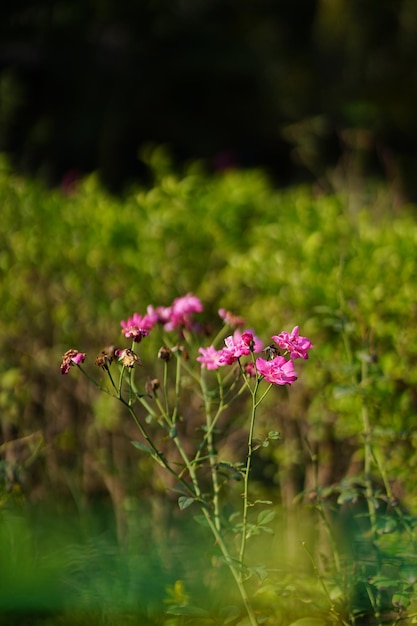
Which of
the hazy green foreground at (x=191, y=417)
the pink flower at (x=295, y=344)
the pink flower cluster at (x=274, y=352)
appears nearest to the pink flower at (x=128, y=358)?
the pink flower cluster at (x=274, y=352)

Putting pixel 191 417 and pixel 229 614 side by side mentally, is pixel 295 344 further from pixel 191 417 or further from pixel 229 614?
pixel 191 417

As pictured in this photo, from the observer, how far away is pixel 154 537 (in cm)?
422

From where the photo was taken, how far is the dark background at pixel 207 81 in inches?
570

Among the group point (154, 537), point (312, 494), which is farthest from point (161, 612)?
point (154, 537)

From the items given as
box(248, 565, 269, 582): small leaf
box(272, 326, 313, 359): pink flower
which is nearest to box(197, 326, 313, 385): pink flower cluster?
box(272, 326, 313, 359): pink flower

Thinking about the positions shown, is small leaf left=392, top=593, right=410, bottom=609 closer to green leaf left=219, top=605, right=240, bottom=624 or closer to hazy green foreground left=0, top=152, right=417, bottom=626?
hazy green foreground left=0, top=152, right=417, bottom=626

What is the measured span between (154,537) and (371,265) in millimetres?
1450

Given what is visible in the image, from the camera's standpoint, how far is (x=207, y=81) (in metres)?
15.8

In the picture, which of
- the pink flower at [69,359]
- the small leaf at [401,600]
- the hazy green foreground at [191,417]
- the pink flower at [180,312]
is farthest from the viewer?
the pink flower at [180,312]

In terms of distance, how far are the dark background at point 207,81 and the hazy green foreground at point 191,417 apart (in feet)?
28.7

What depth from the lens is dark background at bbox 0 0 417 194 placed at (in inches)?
570

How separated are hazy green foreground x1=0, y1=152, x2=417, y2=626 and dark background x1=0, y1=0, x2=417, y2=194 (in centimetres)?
875

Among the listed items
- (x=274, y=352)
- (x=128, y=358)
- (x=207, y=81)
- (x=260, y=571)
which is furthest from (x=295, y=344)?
(x=207, y=81)

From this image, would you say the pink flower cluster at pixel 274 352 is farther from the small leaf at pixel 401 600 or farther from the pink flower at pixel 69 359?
the small leaf at pixel 401 600
